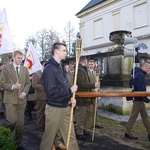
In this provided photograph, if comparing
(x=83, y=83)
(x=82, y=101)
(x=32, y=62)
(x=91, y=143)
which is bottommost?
(x=91, y=143)

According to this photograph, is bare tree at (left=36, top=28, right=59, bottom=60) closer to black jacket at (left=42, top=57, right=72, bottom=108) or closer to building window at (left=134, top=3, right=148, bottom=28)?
building window at (left=134, top=3, right=148, bottom=28)

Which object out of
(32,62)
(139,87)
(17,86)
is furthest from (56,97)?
(32,62)

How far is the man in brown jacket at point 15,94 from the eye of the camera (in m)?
5.06

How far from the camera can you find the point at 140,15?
22.2 meters

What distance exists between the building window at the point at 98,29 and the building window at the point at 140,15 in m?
5.61

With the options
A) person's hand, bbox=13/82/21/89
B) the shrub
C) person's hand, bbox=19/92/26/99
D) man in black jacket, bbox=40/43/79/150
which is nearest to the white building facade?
person's hand, bbox=19/92/26/99

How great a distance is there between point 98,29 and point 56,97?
25128 millimetres

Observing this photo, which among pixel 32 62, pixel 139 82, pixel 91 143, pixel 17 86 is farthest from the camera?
pixel 32 62

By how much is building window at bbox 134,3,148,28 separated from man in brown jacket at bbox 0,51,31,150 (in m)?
18.2

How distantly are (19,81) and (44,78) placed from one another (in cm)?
137

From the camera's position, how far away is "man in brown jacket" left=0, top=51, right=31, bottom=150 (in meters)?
5.06

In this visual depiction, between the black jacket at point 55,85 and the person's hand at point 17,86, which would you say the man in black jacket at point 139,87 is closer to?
the black jacket at point 55,85

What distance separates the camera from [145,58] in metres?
9.95

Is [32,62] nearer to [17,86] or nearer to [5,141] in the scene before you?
[17,86]
